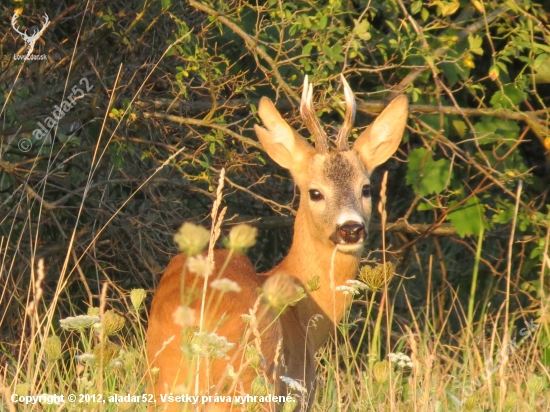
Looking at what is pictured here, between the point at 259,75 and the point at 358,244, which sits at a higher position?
the point at 259,75

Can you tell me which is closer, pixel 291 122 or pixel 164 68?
pixel 291 122

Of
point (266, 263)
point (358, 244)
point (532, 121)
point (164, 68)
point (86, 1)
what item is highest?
point (86, 1)

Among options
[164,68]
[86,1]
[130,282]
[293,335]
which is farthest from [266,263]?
[293,335]

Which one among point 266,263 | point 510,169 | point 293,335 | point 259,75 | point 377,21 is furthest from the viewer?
point 266,263

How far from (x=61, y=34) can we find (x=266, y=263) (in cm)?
206

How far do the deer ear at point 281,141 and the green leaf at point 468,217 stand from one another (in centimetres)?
105

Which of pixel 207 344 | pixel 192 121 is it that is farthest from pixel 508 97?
pixel 207 344

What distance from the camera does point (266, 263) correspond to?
6.76 m

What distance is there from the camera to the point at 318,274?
438cm

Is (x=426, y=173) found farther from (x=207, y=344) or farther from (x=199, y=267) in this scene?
(x=199, y=267)

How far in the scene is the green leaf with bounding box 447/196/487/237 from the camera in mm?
5516

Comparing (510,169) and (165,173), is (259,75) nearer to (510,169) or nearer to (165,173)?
(165,173)

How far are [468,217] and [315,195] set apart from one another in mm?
1264

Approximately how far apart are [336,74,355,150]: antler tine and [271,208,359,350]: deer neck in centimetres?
44
